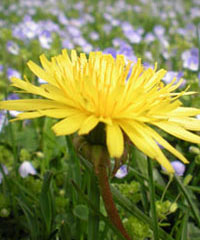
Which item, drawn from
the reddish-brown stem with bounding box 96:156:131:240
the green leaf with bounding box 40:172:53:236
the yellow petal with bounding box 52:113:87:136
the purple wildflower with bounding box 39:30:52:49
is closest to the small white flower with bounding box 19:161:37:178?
the green leaf with bounding box 40:172:53:236

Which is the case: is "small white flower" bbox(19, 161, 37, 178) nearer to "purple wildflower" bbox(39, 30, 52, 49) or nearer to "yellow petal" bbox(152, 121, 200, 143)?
"yellow petal" bbox(152, 121, 200, 143)

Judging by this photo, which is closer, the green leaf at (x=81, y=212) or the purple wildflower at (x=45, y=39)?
the green leaf at (x=81, y=212)

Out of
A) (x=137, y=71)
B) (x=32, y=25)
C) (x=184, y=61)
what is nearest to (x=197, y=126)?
(x=137, y=71)

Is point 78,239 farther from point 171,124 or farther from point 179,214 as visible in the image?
point 171,124

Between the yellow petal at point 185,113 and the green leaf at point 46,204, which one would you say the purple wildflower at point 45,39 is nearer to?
the green leaf at point 46,204

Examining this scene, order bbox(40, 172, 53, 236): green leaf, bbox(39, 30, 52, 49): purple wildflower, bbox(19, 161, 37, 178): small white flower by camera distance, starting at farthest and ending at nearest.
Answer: bbox(39, 30, 52, 49): purple wildflower → bbox(19, 161, 37, 178): small white flower → bbox(40, 172, 53, 236): green leaf

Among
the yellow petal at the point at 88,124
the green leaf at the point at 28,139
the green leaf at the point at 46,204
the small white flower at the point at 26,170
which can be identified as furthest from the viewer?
the green leaf at the point at 28,139

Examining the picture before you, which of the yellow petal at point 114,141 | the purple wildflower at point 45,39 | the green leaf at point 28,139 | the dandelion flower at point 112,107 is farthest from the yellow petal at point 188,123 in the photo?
the purple wildflower at point 45,39
